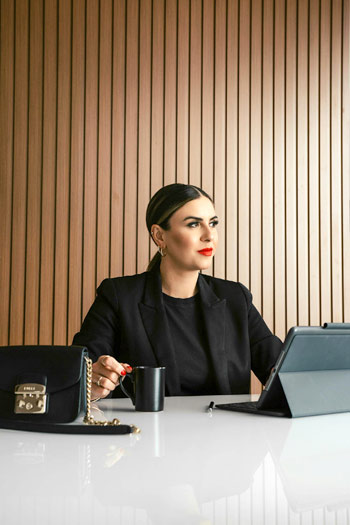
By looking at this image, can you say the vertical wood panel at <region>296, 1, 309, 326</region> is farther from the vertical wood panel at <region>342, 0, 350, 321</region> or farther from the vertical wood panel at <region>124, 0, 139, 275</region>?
the vertical wood panel at <region>124, 0, 139, 275</region>

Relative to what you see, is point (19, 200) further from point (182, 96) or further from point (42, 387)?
point (42, 387)

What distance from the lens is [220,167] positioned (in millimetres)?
4367

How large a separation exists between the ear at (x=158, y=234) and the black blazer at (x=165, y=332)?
0.12 meters

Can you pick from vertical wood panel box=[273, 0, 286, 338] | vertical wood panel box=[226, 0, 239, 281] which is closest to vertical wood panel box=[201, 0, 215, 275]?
vertical wood panel box=[226, 0, 239, 281]

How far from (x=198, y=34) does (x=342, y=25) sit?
44.6 inches

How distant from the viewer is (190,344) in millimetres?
2498

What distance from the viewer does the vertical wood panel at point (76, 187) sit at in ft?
13.5

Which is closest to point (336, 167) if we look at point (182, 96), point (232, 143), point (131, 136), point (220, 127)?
point (232, 143)

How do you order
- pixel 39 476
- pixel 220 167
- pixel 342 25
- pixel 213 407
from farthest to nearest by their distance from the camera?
1. pixel 342 25
2. pixel 220 167
3. pixel 213 407
4. pixel 39 476

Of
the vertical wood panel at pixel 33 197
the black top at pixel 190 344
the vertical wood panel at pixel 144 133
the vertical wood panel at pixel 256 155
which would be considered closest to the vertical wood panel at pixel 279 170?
the vertical wood panel at pixel 256 155

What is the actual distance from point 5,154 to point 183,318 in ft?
6.90

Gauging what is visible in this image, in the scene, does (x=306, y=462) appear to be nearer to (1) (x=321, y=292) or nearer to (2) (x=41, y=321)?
(2) (x=41, y=321)

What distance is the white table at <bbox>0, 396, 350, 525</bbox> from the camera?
82 centimetres

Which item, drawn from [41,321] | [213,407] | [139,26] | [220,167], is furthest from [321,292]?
[213,407]
